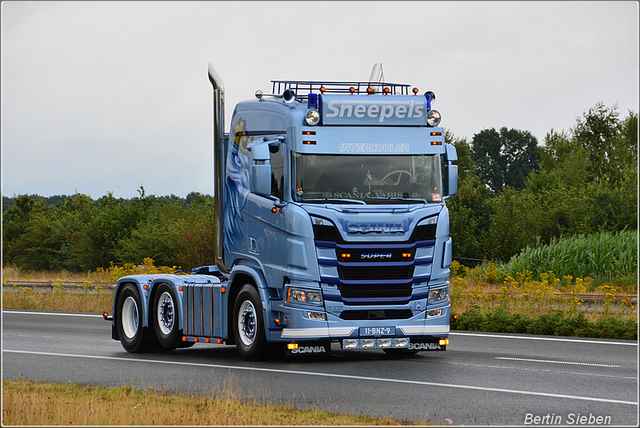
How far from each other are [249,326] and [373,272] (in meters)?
2.19

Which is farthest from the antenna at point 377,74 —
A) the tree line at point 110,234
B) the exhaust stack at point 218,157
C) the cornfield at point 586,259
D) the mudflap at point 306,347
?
the tree line at point 110,234

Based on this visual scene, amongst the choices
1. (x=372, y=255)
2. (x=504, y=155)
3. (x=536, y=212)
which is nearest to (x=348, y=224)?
(x=372, y=255)

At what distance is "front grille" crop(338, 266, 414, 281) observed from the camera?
12.3 m

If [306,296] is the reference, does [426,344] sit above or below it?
below

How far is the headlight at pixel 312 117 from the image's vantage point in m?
12.5

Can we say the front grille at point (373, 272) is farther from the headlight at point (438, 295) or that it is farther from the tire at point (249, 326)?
the tire at point (249, 326)

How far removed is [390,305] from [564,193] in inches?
1090

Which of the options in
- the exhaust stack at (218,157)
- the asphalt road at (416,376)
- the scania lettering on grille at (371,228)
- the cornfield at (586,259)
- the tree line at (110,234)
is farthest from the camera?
the tree line at (110,234)

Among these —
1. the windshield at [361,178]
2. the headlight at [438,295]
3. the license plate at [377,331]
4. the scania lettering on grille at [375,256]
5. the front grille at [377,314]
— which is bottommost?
the license plate at [377,331]

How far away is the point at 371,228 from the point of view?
1215 centimetres

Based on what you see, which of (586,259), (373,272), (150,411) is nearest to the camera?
(150,411)

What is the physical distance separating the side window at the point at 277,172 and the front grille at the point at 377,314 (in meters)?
1.93

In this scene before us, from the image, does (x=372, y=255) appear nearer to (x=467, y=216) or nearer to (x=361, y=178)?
(x=361, y=178)

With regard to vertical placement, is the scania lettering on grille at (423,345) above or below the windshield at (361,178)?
below
